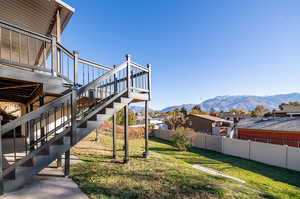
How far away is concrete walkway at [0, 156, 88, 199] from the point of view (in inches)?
103

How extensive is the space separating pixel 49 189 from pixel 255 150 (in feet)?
35.1

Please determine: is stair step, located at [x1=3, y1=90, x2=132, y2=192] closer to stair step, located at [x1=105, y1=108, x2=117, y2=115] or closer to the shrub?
stair step, located at [x1=105, y1=108, x2=117, y2=115]

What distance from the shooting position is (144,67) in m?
5.64

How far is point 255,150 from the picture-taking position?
9.22 meters

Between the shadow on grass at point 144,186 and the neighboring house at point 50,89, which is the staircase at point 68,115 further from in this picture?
the shadow on grass at point 144,186

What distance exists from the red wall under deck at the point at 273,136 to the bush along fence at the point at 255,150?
3169 mm

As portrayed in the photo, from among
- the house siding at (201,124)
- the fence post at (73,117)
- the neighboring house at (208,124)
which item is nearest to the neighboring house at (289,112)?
the neighboring house at (208,124)

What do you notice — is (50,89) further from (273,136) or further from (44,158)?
(273,136)

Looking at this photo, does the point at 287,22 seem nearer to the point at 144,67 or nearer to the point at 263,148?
the point at 263,148

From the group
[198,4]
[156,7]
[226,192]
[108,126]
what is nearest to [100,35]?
[156,7]

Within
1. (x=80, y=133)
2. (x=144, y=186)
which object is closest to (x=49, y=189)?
(x=80, y=133)

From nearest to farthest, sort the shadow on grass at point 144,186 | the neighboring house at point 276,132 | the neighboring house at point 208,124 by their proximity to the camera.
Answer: the shadow on grass at point 144,186 < the neighboring house at point 276,132 < the neighboring house at point 208,124

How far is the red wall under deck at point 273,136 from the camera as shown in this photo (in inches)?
442

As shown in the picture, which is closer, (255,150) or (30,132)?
(30,132)
